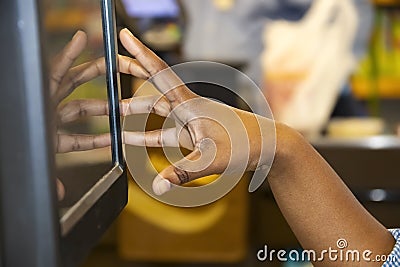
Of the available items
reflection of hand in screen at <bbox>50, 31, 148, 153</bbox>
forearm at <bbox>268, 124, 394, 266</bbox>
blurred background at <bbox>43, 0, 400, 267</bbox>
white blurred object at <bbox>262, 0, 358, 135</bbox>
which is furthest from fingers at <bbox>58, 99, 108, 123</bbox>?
white blurred object at <bbox>262, 0, 358, 135</bbox>

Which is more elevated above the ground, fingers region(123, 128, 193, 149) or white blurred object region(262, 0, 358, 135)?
white blurred object region(262, 0, 358, 135)

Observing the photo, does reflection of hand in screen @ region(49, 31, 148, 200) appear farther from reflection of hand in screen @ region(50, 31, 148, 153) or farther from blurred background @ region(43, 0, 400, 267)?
blurred background @ region(43, 0, 400, 267)

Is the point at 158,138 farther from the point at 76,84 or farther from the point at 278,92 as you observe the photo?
the point at 278,92

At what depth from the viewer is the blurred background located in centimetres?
128

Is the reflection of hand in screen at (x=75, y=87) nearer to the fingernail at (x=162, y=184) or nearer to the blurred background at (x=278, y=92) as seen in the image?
the fingernail at (x=162, y=184)

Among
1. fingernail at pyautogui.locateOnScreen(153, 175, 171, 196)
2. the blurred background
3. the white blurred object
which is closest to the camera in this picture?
fingernail at pyautogui.locateOnScreen(153, 175, 171, 196)

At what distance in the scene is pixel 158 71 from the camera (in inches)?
15.0

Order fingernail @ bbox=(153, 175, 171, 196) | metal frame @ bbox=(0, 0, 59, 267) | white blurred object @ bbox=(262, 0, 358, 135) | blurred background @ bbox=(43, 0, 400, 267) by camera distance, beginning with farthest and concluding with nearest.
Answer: white blurred object @ bbox=(262, 0, 358, 135) → blurred background @ bbox=(43, 0, 400, 267) → fingernail @ bbox=(153, 175, 171, 196) → metal frame @ bbox=(0, 0, 59, 267)

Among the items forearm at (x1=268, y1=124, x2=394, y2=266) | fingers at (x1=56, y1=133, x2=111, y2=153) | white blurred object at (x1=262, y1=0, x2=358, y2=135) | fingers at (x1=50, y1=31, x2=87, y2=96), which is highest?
white blurred object at (x1=262, y1=0, x2=358, y2=135)

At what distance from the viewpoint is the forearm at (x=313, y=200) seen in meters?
0.42

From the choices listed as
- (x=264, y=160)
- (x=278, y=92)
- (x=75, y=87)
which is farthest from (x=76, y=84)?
(x=278, y=92)

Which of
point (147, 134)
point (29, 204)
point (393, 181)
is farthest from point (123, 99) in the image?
point (393, 181)

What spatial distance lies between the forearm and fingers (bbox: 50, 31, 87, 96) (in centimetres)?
14

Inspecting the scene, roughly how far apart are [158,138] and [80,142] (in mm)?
65
